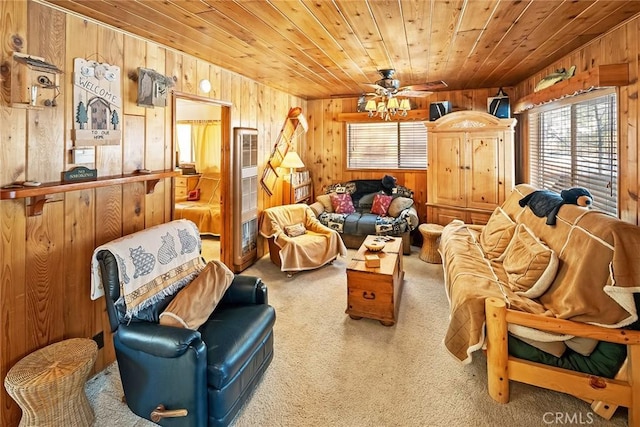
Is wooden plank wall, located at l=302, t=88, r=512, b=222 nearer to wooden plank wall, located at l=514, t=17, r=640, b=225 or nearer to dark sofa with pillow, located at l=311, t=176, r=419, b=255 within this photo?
dark sofa with pillow, located at l=311, t=176, r=419, b=255

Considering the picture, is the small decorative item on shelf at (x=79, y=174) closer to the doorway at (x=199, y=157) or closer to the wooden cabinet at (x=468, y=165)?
the doorway at (x=199, y=157)

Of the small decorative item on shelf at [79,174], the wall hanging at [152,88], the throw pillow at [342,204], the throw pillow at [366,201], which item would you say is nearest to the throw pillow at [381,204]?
the throw pillow at [366,201]

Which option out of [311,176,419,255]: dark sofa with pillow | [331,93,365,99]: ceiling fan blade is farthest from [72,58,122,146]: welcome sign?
[331,93,365,99]: ceiling fan blade

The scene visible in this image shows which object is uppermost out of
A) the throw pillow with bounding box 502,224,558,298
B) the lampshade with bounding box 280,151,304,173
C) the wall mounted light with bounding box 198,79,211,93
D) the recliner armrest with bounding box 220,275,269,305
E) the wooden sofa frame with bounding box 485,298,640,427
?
the wall mounted light with bounding box 198,79,211,93

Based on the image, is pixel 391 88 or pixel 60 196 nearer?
pixel 60 196

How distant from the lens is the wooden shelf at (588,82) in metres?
2.41

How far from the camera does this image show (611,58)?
260cm

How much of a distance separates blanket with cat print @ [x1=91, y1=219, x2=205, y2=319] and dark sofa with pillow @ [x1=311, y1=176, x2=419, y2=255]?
2.84m

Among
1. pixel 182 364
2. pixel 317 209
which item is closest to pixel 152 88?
pixel 182 364

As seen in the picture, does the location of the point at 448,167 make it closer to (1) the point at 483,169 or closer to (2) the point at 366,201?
(1) the point at 483,169

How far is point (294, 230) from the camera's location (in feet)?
14.7

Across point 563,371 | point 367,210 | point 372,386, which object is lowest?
point 372,386

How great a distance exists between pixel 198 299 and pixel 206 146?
473 cm

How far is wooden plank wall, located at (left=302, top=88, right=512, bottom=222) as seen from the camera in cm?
568
